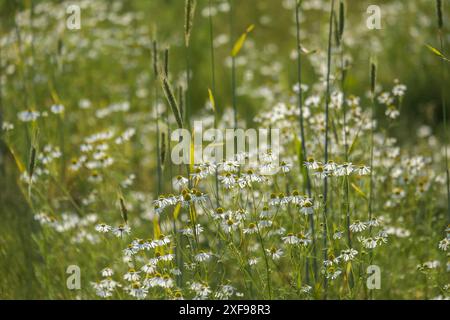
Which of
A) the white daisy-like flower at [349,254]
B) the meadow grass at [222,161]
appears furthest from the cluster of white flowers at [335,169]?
the white daisy-like flower at [349,254]

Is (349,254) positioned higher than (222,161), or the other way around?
(222,161)

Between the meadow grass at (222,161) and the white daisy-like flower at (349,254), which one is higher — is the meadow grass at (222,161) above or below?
above

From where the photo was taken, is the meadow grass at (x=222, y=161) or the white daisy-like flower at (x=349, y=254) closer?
the white daisy-like flower at (x=349, y=254)

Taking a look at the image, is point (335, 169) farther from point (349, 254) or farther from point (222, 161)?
point (222, 161)

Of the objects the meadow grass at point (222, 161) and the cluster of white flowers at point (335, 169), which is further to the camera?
the meadow grass at point (222, 161)

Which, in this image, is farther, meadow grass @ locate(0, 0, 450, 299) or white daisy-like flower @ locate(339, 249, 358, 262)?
meadow grass @ locate(0, 0, 450, 299)

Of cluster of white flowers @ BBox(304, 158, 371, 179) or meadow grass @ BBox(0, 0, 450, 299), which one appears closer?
cluster of white flowers @ BBox(304, 158, 371, 179)

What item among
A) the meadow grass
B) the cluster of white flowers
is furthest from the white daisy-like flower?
the cluster of white flowers

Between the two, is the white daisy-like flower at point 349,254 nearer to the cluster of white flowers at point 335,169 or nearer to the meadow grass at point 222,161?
the meadow grass at point 222,161

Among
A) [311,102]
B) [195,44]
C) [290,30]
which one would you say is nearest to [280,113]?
[311,102]

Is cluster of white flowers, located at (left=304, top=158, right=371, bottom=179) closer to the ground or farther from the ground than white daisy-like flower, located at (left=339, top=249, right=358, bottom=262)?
farther from the ground

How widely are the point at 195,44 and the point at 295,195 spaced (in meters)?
3.88

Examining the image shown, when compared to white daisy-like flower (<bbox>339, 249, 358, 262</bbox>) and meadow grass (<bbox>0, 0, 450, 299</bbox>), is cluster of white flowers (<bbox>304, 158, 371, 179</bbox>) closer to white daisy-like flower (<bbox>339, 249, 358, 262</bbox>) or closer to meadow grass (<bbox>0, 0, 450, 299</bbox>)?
meadow grass (<bbox>0, 0, 450, 299</bbox>)

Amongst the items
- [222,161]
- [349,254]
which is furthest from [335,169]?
[222,161]
